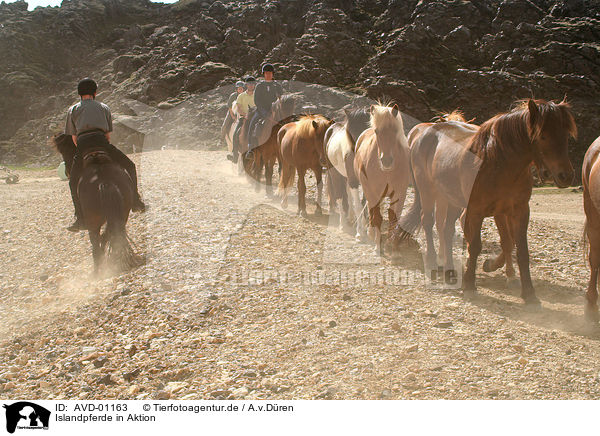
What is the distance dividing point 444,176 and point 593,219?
167 centimetres

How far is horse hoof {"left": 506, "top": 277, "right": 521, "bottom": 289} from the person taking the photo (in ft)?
20.0

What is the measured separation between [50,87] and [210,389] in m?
62.8

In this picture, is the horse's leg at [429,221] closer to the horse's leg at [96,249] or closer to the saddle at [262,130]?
the horse's leg at [96,249]

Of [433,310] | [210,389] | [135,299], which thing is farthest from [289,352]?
[135,299]

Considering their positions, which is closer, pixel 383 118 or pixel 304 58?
pixel 383 118

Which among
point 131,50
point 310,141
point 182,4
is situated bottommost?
point 310,141

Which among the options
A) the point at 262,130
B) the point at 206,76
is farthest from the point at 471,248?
the point at 206,76

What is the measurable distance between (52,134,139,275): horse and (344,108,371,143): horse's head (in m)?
3.89

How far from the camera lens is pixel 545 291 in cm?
588

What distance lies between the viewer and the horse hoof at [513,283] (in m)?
6.11

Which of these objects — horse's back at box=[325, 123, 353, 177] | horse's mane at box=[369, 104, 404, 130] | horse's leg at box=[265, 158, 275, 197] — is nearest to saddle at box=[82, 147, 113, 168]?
horse's mane at box=[369, 104, 404, 130]

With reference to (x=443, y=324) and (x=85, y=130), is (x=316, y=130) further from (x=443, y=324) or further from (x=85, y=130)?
(x=443, y=324)

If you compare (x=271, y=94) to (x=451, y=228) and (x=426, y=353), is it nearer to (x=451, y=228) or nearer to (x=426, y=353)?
(x=451, y=228)

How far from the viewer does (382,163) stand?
6949mm
